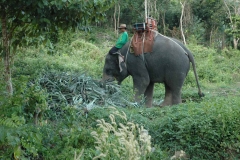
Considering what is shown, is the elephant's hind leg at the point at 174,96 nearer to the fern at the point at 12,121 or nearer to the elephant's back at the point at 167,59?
the elephant's back at the point at 167,59

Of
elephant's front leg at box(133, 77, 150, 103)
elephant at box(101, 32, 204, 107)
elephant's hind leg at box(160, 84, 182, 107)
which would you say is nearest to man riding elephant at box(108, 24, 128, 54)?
elephant at box(101, 32, 204, 107)

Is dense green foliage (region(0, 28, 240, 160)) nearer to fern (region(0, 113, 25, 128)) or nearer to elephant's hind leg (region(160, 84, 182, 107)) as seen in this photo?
fern (region(0, 113, 25, 128))

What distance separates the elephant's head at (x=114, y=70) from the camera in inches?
368

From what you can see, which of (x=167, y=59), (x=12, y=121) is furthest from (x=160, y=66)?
(x=12, y=121)

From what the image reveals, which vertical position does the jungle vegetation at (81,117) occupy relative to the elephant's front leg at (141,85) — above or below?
above

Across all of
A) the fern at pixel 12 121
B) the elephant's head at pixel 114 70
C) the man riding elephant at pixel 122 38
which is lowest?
the elephant's head at pixel 114 70

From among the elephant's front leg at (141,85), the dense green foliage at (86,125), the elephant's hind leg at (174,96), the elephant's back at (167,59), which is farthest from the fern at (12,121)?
the elephant's hind leg at (174,96)

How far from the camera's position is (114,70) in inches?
381

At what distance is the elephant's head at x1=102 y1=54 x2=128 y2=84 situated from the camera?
9344mm

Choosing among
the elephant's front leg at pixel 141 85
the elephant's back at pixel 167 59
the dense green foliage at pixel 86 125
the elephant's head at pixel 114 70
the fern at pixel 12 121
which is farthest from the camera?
the elephant's head at pixel 114 70

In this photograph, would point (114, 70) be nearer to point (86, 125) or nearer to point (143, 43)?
point (143, 43)

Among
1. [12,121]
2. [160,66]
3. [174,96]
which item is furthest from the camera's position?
[174,96]

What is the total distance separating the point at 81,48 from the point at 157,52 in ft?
38.5

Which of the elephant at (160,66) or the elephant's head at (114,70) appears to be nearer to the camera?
Answer: the elephant at (160,66)
